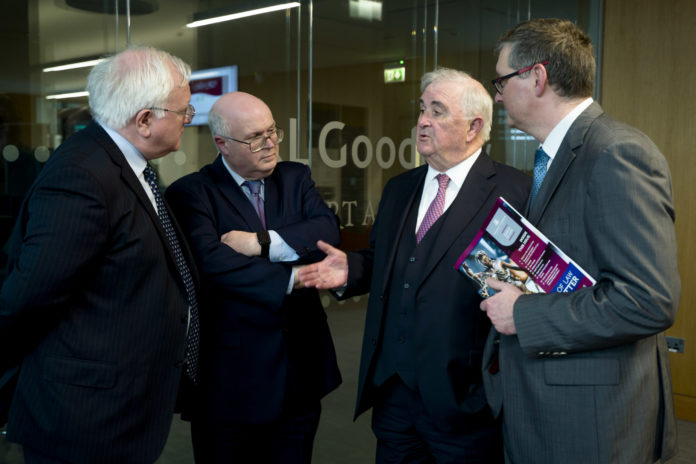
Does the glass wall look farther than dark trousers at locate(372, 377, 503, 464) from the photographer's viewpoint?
Yes

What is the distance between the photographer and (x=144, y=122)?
2.01 meters

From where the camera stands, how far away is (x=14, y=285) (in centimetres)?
169

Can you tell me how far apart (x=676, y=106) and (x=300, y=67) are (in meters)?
3.17

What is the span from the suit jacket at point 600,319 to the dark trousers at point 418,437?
1.36 ft

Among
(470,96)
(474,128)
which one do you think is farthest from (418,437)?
(470,96)

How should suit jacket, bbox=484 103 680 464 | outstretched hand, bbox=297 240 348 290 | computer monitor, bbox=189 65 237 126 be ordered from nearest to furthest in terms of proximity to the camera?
suit jacket, bbox=484 103 680 464 → outstretched hand, bbox=297 240 348 290 → computer monitor, bbox=189 65 237 126

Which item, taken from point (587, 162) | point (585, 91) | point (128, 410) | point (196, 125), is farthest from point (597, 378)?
point (196, 125)

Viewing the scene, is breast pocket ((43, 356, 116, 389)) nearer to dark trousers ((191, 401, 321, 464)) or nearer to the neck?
dark trousers ((191, 401, 321, 464))

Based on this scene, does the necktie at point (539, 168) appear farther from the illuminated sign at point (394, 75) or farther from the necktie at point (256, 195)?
the illuminated sign at point (394, 75)

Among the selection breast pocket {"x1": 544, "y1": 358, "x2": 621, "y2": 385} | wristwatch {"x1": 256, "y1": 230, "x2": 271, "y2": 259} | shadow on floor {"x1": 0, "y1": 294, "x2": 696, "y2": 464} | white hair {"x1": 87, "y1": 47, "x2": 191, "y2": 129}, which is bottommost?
shadow on floor {"x1": 0, "y1": 294, "x2": 696, "y2": 464}

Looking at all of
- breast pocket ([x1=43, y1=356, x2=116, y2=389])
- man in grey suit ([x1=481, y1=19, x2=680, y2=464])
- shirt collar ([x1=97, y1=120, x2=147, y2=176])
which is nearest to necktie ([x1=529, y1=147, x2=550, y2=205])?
man in grey suit ([x1=481, y1=19, x2=680, y2=464])

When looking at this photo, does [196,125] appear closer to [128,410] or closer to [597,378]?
[128,410]

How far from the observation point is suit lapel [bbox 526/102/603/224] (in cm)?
171

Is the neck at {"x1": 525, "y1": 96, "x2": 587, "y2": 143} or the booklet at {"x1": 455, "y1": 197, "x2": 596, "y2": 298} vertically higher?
the neck at {"x1": 525, "y1": 96, "x2": 587, "y2": 143}
